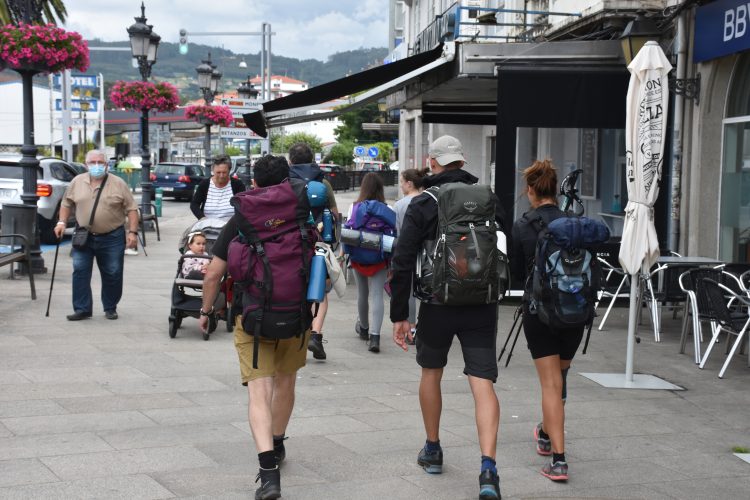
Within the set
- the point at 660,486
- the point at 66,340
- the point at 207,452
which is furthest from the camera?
the point at 66,340

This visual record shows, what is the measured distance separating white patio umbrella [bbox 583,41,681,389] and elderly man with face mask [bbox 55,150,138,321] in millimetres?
4902

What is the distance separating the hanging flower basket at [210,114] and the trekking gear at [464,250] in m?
30.1

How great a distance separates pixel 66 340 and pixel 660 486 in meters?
6.00

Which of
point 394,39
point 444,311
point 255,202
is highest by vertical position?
Result: point 394,39

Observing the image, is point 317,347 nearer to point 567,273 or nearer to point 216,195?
point 216,195

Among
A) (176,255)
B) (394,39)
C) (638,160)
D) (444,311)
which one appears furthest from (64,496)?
(394,39)

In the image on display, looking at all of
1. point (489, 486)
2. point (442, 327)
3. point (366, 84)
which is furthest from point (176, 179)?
point (489, 486)

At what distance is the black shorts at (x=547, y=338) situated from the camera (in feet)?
18.6

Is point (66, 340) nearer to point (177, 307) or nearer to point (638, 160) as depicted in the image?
point (177, 307)

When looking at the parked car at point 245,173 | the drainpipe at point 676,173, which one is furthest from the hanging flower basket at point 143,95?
the drainpipe at point 676,173

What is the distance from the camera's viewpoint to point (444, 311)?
5332 millimetres

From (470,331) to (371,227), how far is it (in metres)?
4.25

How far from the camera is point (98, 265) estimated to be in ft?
35.1

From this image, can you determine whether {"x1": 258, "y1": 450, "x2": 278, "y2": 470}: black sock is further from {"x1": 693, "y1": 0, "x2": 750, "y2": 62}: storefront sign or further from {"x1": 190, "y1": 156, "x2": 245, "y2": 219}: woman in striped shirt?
{"x1": 693, "y1": 0, "x2": 750, "y2": 62}: storefront sign
